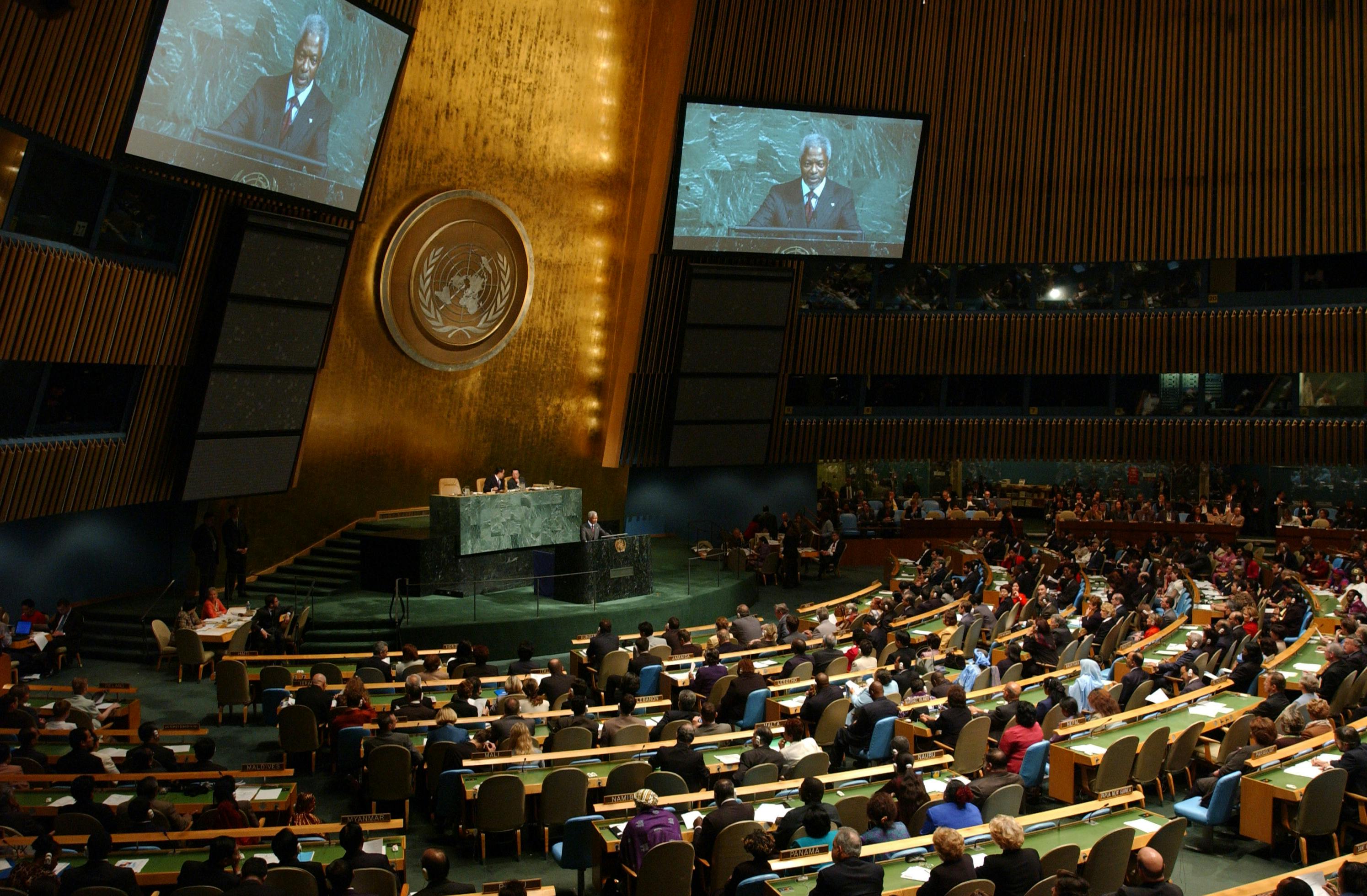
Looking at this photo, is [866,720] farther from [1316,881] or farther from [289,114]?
[289,114]

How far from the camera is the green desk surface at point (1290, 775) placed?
7.85m

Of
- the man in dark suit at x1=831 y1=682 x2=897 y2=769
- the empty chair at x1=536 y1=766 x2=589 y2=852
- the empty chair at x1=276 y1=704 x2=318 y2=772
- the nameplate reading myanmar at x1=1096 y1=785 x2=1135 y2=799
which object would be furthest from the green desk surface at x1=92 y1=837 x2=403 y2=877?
the nameplate reading myanmar at x1=1096 y1=785 x2=1135 y2=799

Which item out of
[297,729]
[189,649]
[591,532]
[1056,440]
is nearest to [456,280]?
[591,532]

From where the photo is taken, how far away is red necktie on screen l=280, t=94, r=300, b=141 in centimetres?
1395

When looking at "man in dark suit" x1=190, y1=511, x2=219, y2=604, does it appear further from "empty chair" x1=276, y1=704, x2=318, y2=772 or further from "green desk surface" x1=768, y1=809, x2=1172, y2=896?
"green desk surface" x1=768, y1=809, x2=1172, y2=896

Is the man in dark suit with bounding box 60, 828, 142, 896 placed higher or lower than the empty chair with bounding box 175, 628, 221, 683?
lower

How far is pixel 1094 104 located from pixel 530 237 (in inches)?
460

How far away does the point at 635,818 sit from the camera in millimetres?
6934

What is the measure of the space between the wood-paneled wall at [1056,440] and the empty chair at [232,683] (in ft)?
43.8

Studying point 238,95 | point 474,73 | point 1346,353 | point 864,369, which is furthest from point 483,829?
point 1346,353

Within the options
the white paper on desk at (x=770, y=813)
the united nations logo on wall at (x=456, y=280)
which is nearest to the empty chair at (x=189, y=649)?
the united nations logo on wall at (x=456, y=280)

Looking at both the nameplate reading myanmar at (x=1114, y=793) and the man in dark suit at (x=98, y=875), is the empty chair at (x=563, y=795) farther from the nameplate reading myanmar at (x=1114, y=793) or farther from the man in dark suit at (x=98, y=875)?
the nameplate reading myanmar at (x=1114, y=793)

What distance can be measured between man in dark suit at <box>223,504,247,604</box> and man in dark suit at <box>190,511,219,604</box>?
0.17 metres

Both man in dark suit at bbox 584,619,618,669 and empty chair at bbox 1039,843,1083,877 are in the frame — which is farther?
man in dark suit at bbox 584,619,618,669
